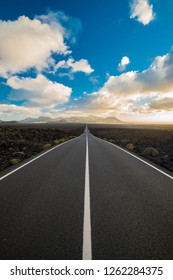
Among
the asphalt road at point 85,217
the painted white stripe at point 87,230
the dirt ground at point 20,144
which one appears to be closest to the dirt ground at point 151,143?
the asphalt road at point 85,217

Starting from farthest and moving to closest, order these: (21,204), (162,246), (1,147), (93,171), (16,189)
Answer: (1,147) < (93,171) < (16,189) < (21,204) < (162,246)

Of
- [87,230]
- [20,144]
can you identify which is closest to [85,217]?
[87,230]

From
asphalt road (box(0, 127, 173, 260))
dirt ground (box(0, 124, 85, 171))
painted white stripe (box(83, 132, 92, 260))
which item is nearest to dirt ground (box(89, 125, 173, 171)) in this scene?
asphalt road (box(0, 127, 173, 260))

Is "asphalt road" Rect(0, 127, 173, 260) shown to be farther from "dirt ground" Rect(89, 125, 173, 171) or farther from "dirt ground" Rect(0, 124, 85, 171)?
"dirt ground" Rect(0, 124, 85, 171)

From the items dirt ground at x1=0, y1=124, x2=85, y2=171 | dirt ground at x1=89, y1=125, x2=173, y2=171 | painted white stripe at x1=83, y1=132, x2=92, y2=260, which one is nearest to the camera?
painted white stripe at x1=83, y1=132, x2=92, y2=260

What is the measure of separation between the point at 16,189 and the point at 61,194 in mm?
1554

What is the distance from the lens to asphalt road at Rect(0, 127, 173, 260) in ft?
10.6

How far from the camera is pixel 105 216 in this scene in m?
4.45

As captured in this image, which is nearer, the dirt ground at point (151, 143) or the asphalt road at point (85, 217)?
the asphalt road at point (85, 217)

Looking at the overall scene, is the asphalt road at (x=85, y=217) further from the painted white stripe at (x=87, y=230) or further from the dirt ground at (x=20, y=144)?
the dirt ground at (x=20, y=144)

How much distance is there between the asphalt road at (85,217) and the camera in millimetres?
3217

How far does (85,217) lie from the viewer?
4418mm
